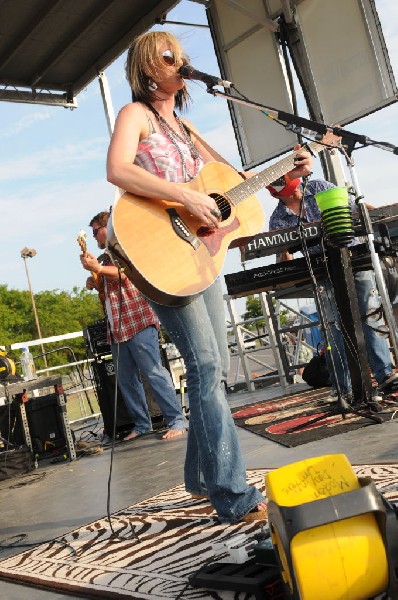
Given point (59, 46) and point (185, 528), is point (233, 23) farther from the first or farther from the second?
point (185, 528)

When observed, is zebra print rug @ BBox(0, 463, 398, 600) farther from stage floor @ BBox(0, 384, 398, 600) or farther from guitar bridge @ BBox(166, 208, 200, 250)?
guitar bridge @ BBox(166, 208, 200, 250)

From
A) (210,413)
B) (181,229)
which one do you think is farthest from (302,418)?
(181,229)

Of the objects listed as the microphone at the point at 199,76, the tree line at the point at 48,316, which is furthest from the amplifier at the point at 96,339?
the tree line at the point at 48,316

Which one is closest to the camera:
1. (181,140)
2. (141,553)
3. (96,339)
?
(141,553)

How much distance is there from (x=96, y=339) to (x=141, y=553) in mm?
4568

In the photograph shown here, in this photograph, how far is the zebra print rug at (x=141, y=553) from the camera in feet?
6.46

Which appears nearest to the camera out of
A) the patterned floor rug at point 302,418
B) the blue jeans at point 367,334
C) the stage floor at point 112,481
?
the stage floor at point 112,481

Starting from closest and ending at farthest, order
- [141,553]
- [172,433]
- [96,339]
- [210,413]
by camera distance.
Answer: [141,553]
[210,413]
[172,433]
[96,339]

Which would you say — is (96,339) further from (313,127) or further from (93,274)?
(313,127)

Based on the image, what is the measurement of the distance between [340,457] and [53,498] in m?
2.74

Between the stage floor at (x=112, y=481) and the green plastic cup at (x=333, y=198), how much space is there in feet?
4.35

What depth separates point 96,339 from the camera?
6820 mm

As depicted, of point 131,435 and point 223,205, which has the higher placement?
point 223,205

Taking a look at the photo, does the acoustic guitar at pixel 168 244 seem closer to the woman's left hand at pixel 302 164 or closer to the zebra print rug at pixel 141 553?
the woman's left hand at pixel 302 164
